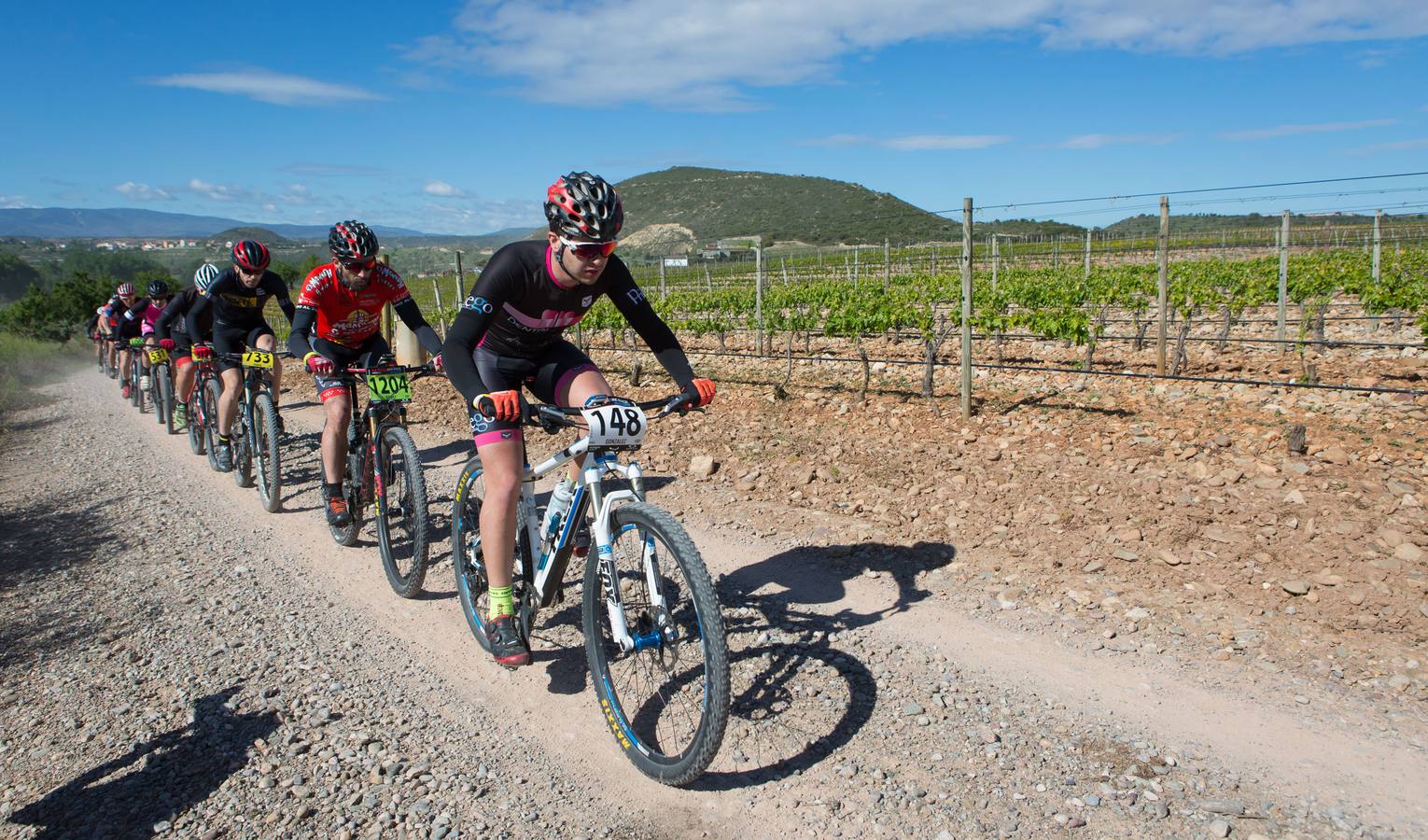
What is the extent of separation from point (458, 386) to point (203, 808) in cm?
172

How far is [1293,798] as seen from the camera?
2758mm

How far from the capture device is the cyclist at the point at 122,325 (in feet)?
42.6

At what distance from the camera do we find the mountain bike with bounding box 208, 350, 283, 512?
6.48m

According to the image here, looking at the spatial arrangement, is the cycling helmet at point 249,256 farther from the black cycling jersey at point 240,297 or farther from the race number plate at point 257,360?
the race number plate at point 257,360

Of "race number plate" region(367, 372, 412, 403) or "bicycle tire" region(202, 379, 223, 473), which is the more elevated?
"race number plate" region(367, 372, 412, 403)

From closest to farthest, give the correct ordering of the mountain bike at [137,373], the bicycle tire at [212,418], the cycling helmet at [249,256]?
the cycling helmet at [249,256] < the bicycle tire at [212,418] < the mountain bike at [137,373]

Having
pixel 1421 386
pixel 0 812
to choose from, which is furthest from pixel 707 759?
pixel 1421 386

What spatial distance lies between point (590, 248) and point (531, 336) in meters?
0.66

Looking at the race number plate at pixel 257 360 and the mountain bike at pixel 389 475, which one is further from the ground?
the race number plate at pixel 257 360

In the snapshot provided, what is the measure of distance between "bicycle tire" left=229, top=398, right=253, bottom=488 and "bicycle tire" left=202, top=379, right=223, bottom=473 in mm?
460

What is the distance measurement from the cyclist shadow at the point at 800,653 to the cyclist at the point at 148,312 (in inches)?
363

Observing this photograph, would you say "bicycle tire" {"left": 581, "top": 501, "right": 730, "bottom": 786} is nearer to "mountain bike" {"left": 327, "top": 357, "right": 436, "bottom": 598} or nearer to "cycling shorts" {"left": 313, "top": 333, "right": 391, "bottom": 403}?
"mountain bike" {"left": 327, "top": 357, "right": 436, "bottom": 598}

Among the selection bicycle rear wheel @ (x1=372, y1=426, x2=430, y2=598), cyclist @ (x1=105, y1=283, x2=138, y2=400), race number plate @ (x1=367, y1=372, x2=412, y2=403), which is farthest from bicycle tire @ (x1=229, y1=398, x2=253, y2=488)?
cyclist @ (x1=105, y1=283, x2=138, y2=400)

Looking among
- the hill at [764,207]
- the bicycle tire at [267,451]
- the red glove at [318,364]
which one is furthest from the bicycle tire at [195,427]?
the hill at [764,207]
